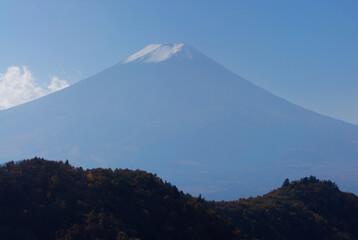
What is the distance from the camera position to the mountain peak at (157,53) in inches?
5900

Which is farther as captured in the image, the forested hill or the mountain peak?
the mountain peak

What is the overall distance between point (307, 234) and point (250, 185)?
62.3 metres

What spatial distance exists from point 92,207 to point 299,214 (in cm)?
1026

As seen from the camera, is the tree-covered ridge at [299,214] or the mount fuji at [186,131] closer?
the tree-covered ridge at [299,214]

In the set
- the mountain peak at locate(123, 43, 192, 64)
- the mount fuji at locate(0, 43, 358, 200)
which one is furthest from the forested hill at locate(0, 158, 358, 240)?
the mountain peak at locate(123, 43, 192, 64)

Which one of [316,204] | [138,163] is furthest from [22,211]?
[138,163]

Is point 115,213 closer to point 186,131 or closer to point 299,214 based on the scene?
point 299,214

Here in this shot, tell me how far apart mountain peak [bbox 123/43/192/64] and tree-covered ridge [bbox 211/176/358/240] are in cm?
12839

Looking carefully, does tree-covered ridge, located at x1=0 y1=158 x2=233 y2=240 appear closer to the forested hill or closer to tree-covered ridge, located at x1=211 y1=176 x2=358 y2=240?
the forested hill

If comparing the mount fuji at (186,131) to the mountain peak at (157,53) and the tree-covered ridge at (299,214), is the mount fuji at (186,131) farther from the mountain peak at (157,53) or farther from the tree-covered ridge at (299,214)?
the tree-covered ridge at (299,214)

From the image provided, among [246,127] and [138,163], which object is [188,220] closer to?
[138,163]

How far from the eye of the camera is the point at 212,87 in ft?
433

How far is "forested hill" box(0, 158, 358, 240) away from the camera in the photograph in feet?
40.1

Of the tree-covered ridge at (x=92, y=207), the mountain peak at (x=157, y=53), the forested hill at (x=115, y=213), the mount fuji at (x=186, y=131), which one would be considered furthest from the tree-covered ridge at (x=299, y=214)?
the mountain peak at (x=157, y=53)
